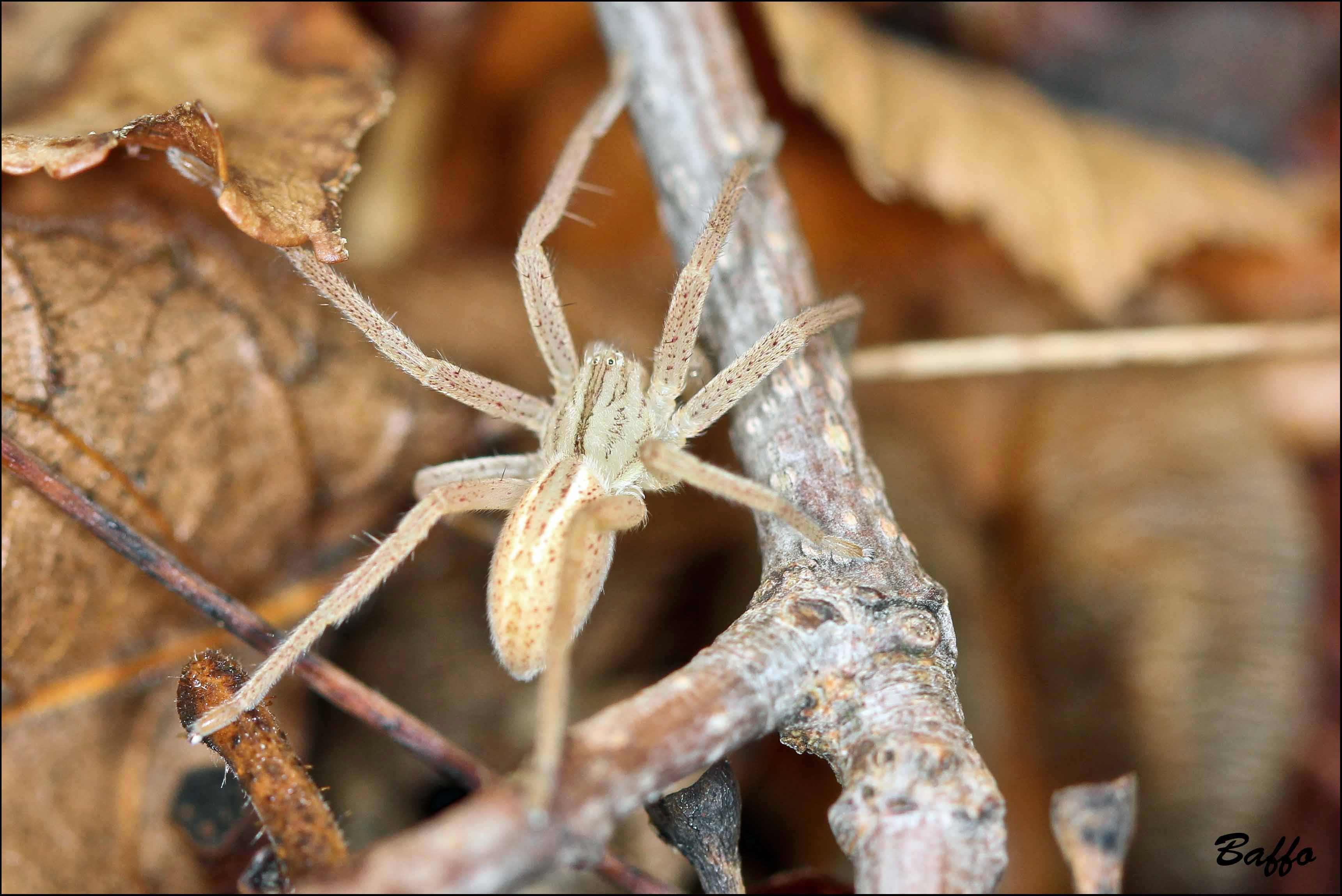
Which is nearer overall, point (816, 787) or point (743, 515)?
point (816, 787)

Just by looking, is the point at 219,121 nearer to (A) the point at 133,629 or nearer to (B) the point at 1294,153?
(A) the point at 133,629

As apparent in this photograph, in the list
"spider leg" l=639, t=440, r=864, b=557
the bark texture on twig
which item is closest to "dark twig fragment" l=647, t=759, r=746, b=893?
the bark texture on twig

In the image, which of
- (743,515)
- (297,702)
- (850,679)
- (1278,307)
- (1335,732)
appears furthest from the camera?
(1278,307)

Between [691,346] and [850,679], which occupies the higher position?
[691,346]

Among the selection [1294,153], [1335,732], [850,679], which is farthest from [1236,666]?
[1294,153]

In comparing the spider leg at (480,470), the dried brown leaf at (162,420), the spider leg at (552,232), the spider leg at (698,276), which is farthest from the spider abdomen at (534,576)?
the dried brown leaf at (162,420)

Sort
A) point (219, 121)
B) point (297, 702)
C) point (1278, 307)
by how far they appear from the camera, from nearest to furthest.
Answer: point (219, 121)
point (297, 702)
point (1278, 307)

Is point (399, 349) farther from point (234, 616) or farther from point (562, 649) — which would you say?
point (562, 649)

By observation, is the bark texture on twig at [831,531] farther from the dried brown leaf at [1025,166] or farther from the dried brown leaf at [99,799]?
the dried brown leaf at [99,799]
